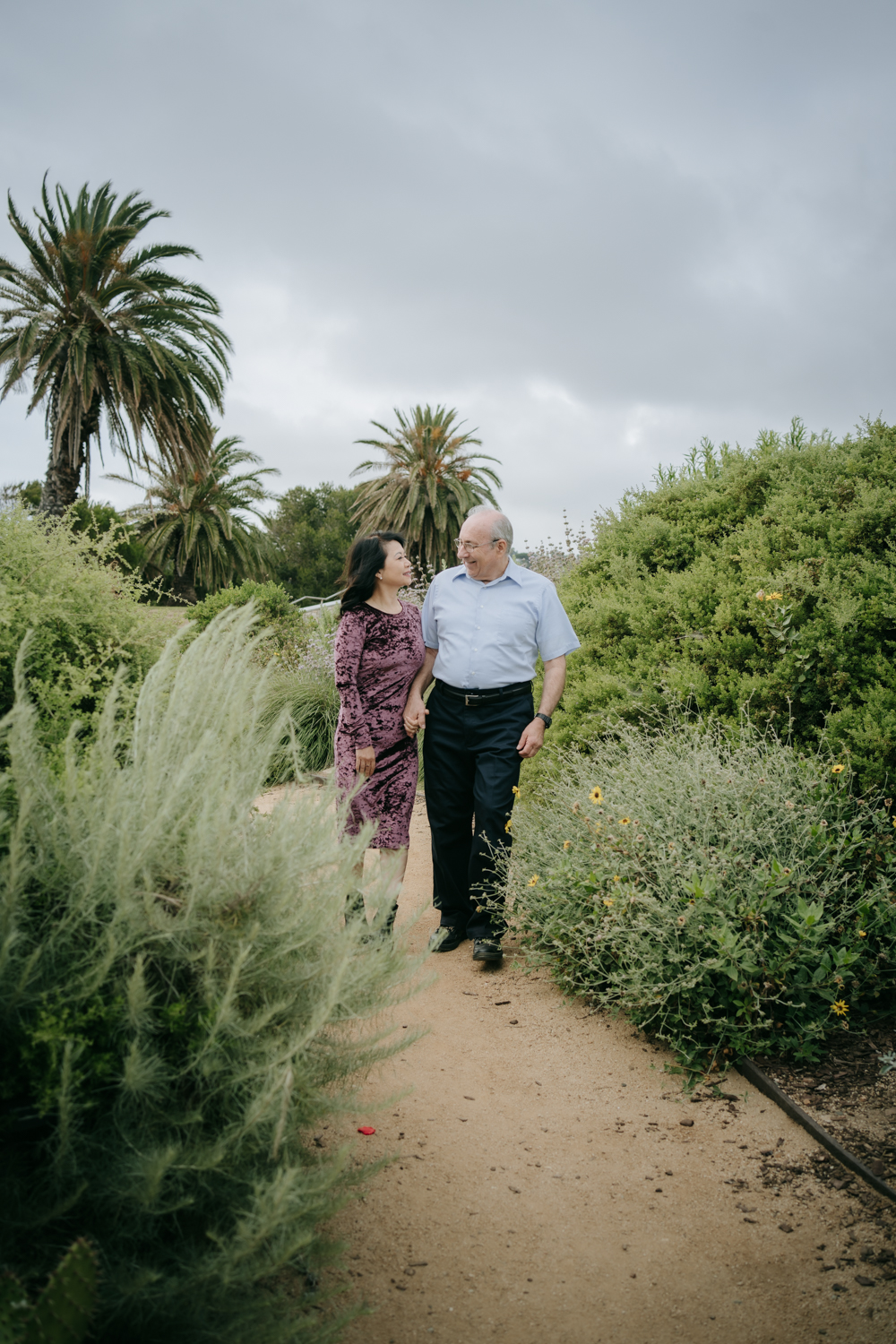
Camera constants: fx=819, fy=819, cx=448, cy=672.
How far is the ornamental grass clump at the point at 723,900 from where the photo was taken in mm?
2863

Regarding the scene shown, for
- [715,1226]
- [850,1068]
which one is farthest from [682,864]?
[715,1226]

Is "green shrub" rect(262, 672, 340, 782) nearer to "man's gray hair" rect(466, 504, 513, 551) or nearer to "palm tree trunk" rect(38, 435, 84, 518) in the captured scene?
"man's gray hair" rect(466, 504, 513, 551)

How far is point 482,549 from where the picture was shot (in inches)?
151

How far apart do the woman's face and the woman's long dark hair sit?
2 centimetres

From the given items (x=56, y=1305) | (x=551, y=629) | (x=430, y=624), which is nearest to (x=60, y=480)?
(x=430, y=624)

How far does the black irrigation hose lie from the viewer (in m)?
2.29

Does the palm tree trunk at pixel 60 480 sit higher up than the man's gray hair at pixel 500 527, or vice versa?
the palm tree trunk at pixel 60 480

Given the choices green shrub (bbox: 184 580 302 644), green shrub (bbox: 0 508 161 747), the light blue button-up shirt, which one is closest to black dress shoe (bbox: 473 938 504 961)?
the light blue button-up shirt

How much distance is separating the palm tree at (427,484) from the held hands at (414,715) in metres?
20.0

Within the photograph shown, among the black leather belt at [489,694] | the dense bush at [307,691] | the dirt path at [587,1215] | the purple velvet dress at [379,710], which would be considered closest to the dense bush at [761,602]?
the black leather belt at [489,694]

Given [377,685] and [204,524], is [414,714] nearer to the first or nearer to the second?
[377,685]

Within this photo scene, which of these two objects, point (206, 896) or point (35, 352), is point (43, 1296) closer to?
point (206, 896)

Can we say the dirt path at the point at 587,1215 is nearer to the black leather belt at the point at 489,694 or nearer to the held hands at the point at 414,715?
the held hands at the point at 414,715

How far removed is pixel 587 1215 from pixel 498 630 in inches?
92.4
